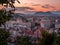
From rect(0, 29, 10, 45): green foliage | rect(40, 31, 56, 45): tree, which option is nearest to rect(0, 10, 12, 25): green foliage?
rect(0, 29, 10, 45): green foliage

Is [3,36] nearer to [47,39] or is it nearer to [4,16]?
[4,16]

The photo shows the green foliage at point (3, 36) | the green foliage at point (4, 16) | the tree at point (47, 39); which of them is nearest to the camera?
the green foliage at point (4, 16)

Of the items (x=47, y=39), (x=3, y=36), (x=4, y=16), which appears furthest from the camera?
(x=47, y=39)

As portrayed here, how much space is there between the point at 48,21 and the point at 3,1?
7.74 meters

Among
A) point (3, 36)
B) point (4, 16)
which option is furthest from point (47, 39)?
point (4, 16)

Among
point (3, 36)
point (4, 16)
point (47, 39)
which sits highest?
point (4, 16)

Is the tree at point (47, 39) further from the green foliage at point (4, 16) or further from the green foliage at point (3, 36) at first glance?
the green foliage at point (4, 16)

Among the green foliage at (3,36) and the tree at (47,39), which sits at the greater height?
the green foliage at (3,36)

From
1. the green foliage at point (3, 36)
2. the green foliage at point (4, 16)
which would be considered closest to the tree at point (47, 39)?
the green foliage at point (3, 36)

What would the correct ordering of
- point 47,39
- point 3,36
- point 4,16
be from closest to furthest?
point 4,16 → point 3,36 → point 47,39

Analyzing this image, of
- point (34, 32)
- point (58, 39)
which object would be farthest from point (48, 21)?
point (58, 39)

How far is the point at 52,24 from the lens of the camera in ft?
36.0

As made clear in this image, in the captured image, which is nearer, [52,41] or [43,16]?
[52,41]

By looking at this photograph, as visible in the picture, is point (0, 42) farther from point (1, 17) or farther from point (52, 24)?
point (52, 24)
